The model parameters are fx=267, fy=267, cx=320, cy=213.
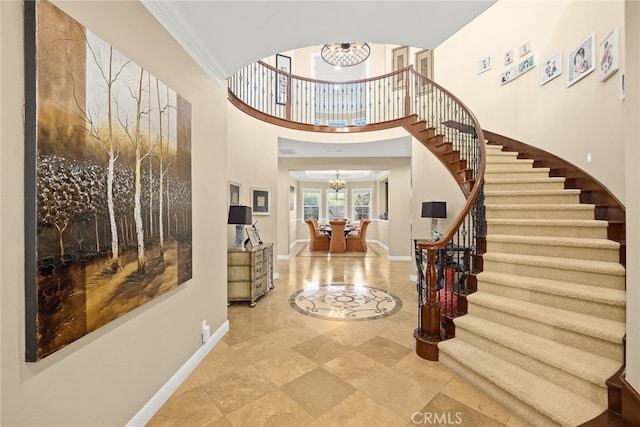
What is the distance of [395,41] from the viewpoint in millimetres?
2225

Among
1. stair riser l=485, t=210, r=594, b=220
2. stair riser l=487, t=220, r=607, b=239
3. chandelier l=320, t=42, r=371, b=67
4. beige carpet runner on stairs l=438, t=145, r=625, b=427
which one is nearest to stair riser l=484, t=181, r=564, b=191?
beige carpet runner on stairs l=438, t=145, r=625, b=427

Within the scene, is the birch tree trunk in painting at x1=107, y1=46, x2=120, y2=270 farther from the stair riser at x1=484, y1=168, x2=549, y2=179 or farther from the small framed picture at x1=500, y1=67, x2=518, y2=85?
the small framed picture at x1=500, y1=67, x2=518, y2=85

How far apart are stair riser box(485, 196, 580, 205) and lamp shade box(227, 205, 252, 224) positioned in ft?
10.2

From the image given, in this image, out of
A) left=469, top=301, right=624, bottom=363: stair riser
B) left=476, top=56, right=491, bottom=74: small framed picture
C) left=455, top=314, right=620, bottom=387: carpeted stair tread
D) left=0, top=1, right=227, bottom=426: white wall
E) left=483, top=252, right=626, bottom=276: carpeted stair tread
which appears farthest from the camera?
left=476, top=56, right=491, bottom=74: small framed picture

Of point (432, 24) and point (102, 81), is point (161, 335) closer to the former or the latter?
point (102, 81)

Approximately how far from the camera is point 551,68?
3.75 m

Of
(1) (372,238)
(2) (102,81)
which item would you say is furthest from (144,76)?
(1) (372,238)

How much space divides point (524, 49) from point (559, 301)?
4.12 metres

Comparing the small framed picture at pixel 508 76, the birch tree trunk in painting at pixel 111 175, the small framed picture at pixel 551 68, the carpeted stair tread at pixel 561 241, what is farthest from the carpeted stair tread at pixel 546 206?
the birch tree trunk in painting at pixel 111 175

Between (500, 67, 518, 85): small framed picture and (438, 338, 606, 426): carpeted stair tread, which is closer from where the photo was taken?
(438, 338, 606, 426): carpeted stair tread

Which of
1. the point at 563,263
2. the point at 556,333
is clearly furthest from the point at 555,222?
the point at 556,333

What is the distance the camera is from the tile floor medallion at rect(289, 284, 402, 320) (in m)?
3.49

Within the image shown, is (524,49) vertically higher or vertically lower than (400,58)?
lower

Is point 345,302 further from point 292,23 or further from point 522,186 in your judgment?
point 292,23
